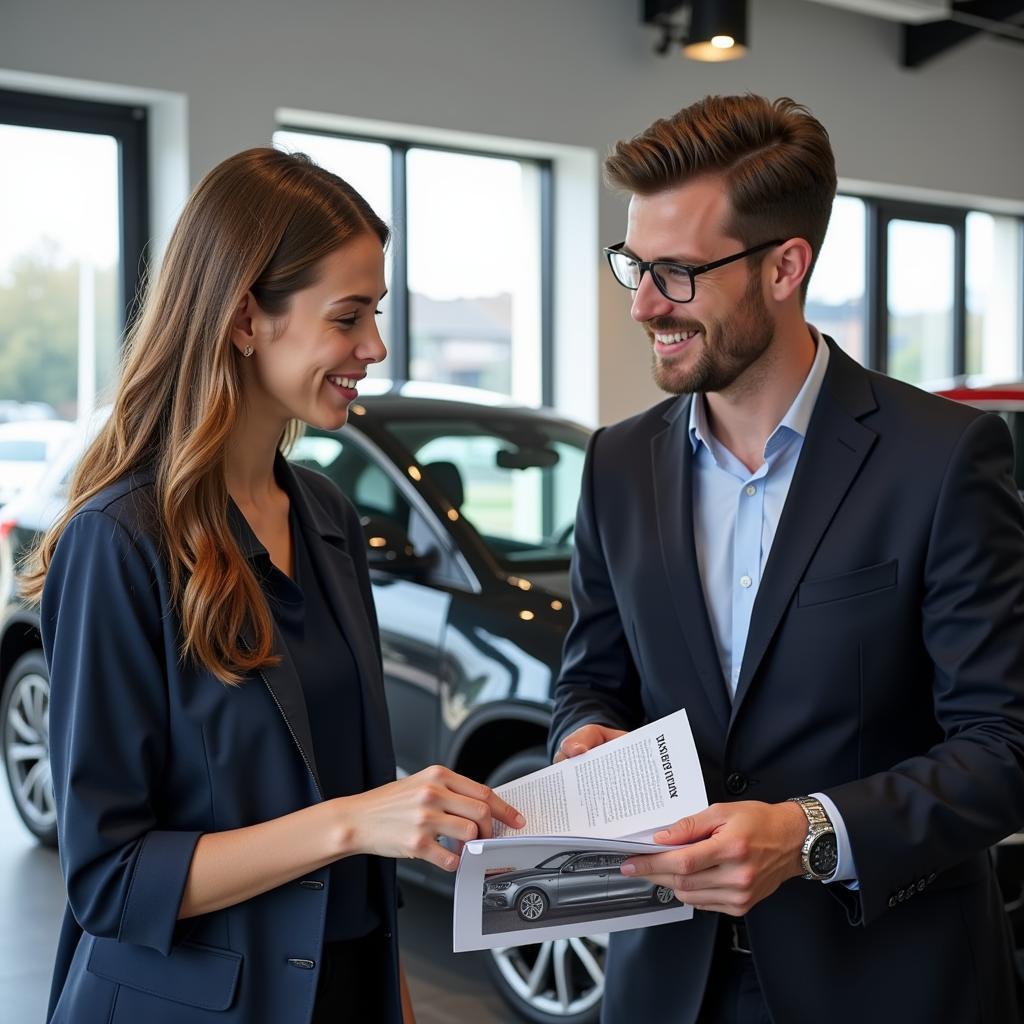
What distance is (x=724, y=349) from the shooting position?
1965 mm

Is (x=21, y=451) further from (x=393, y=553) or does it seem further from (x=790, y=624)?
(x=790, y=624)

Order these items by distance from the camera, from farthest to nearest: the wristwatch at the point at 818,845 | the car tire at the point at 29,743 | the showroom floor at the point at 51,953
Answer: the car tire at the point at 29,743
the showroom floor at the point at 51,953
the wristwatch at the point at 818,845

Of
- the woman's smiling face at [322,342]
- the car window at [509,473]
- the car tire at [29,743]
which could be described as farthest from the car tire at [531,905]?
the car tire at [29,743]

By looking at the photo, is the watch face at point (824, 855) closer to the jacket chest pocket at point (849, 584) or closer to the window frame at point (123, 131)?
the jacket chest pocket at point (849, 584)

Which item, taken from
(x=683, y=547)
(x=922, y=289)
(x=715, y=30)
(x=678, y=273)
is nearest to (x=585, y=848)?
(x=683, y=547)

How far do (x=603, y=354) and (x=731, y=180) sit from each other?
21.6 ft

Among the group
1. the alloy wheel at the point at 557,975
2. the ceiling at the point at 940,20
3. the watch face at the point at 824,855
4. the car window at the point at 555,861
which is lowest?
the alloy wheel at the point at 557,975

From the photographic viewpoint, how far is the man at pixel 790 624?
172 centimetres

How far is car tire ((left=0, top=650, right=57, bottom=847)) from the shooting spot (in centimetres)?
483

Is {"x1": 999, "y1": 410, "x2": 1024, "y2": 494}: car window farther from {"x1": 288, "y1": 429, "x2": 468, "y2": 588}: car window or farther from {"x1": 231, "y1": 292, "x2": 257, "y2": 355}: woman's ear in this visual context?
{"x1": 231, "y1": 292, "x2": 257, "y2": 355}: woman's ear

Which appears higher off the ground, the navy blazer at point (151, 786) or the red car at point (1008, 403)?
the red car at point (1008, 403)

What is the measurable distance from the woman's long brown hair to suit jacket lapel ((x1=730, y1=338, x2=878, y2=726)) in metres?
0.64

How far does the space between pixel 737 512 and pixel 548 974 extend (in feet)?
6.60

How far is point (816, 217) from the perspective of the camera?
6.77 ft
